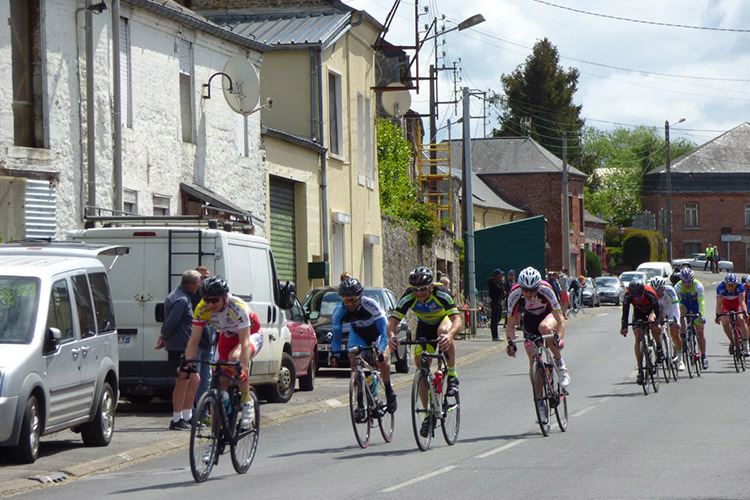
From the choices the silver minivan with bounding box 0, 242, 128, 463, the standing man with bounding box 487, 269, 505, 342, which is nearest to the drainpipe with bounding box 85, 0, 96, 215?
the silver minivan with bounding box 0, 242, 128, 463

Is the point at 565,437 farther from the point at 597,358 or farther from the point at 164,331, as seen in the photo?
the point at 597,358

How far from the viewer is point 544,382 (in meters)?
13.9

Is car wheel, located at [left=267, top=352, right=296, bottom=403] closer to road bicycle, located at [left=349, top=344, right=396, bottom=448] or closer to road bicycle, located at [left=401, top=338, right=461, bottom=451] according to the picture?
road bicycle, located at [left=349, top=344, right=396, bottom=448]

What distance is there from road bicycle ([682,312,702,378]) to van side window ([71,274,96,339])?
1197 centimetres

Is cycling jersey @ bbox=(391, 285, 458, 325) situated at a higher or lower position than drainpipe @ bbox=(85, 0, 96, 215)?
lower

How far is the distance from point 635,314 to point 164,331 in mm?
7888

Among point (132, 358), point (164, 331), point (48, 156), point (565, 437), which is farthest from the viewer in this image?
point (48, 156)

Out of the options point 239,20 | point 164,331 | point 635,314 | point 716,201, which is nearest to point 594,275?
point 716,201

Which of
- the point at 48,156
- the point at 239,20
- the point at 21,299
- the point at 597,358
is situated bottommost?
the point at 597,358

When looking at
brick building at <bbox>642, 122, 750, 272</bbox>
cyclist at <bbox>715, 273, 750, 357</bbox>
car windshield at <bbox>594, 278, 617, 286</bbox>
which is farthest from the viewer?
brick building at <bbox>642, 122, 750, 272</bbox>

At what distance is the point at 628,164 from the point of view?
117750mm

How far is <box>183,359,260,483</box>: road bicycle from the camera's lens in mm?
10742

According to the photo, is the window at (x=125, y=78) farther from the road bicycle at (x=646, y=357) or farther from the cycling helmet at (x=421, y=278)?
the cycling helmet at (x=421, y=278)

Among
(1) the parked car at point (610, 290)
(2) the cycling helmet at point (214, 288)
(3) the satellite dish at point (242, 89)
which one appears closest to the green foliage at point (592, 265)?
(1) the parked car at point (610, 290)
